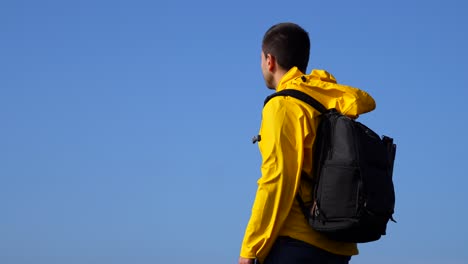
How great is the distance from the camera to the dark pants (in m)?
6.06

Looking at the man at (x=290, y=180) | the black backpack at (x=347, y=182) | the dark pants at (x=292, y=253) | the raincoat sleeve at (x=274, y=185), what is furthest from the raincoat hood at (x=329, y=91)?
the dark pants at (x=292, y=253)

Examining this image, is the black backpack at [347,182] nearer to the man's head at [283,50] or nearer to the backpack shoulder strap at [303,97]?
the backpack shoulder strap at [303,97]

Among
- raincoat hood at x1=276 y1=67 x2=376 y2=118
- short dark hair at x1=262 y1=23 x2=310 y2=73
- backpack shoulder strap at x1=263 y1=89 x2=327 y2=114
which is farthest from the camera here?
short dark hair at x1=262 y1=23 x2=310 y2=73

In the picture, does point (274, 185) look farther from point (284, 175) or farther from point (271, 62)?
point (271, 62)

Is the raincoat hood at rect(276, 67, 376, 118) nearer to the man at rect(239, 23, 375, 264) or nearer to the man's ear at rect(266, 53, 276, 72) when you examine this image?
the man at rect(239, 23, 375, 264)

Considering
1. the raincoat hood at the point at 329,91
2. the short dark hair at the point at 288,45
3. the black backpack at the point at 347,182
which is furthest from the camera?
the short dark hair at the point at 288,45

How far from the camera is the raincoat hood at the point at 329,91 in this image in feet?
20.9

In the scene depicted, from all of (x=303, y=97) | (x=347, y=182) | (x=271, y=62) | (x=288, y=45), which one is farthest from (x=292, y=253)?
(x=288, y=45)

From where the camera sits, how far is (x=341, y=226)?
19.7 ft

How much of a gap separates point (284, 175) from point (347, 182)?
41cm

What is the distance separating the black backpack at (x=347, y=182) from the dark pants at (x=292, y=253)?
15 centimetres

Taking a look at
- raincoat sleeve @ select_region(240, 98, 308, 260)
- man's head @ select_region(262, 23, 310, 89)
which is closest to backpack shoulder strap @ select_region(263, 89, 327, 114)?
raincoat sleeve @ select_region(240, 98, 308, 260)

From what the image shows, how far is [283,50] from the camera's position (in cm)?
655

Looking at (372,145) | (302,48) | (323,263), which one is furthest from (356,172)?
(302,48)
